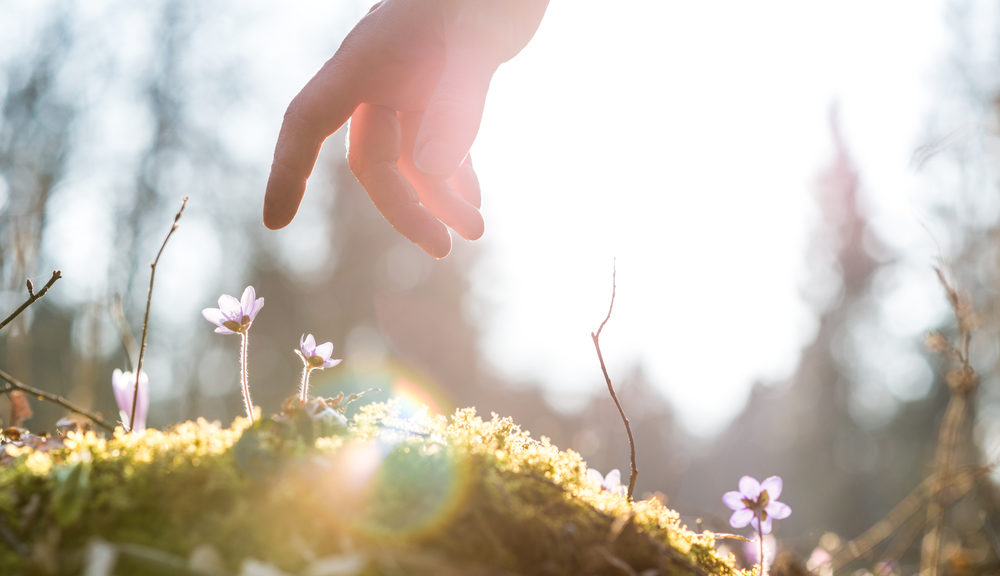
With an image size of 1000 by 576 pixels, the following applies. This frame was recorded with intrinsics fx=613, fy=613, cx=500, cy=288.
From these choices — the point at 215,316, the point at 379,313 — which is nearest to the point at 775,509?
the point at 215,316

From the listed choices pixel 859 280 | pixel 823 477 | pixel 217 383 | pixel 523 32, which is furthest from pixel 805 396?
pixel 523 32

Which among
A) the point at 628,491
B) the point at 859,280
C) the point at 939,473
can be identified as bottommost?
the point at 628,491

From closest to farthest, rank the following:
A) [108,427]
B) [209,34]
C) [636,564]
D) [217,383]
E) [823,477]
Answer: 1. [636,564]
2. [108,427]
3. [209,34]
4. [217,383]
5. [823,477]

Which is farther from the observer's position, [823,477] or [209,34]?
[823,477]

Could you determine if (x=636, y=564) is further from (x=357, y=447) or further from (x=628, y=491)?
(x=357, y=447)

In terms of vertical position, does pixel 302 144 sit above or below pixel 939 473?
above

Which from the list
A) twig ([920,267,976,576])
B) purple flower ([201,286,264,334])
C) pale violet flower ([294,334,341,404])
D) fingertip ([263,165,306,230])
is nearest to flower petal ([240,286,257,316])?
purple flower ([201,286,264,334])

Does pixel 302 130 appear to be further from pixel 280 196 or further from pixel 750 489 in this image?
pixel 750 489

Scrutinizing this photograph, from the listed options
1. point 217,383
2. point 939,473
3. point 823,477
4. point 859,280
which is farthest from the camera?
point 823,477
